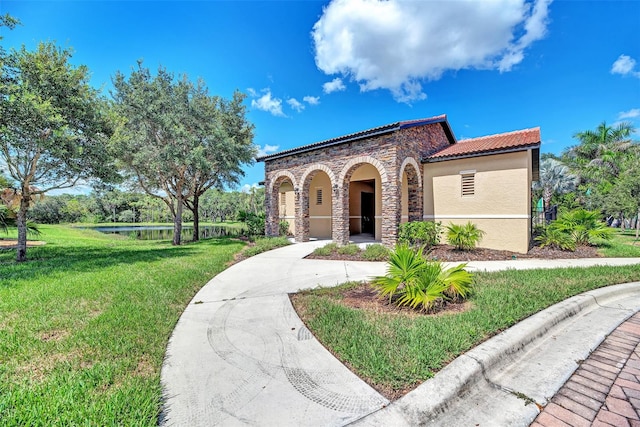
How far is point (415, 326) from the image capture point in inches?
133

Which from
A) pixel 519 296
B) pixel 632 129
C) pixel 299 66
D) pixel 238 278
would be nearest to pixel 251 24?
pixel 299 66

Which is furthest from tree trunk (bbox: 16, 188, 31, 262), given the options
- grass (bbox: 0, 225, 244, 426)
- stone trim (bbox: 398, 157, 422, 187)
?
stone trim (bbox: 398, 157, 422, 187)

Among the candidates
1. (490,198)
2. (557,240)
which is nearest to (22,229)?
(490,198)

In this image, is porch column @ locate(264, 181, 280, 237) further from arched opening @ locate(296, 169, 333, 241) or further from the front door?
the front door

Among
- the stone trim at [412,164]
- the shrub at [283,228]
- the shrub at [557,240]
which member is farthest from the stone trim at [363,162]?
the shrub at [557,240]

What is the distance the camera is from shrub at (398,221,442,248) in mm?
9695

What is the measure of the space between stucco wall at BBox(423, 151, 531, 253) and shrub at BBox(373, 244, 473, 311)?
21.9ft

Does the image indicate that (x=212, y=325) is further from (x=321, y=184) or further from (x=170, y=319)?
(x=321, y=184)

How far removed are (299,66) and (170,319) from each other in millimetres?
14263

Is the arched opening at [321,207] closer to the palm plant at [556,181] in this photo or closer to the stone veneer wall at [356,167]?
the stone veneer wall at [356,167]

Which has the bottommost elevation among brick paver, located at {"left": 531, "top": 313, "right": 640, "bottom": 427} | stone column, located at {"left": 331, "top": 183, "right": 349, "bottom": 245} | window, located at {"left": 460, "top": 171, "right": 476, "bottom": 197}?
brick paver, located at {"left": 531, "top": 313, "right": 640, "bottom": 427}

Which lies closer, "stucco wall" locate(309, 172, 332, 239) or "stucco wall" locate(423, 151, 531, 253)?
"stucco wall" locate(423, 151, 531, 253)

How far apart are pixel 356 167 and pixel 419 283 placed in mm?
7711

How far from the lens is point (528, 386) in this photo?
244cm
